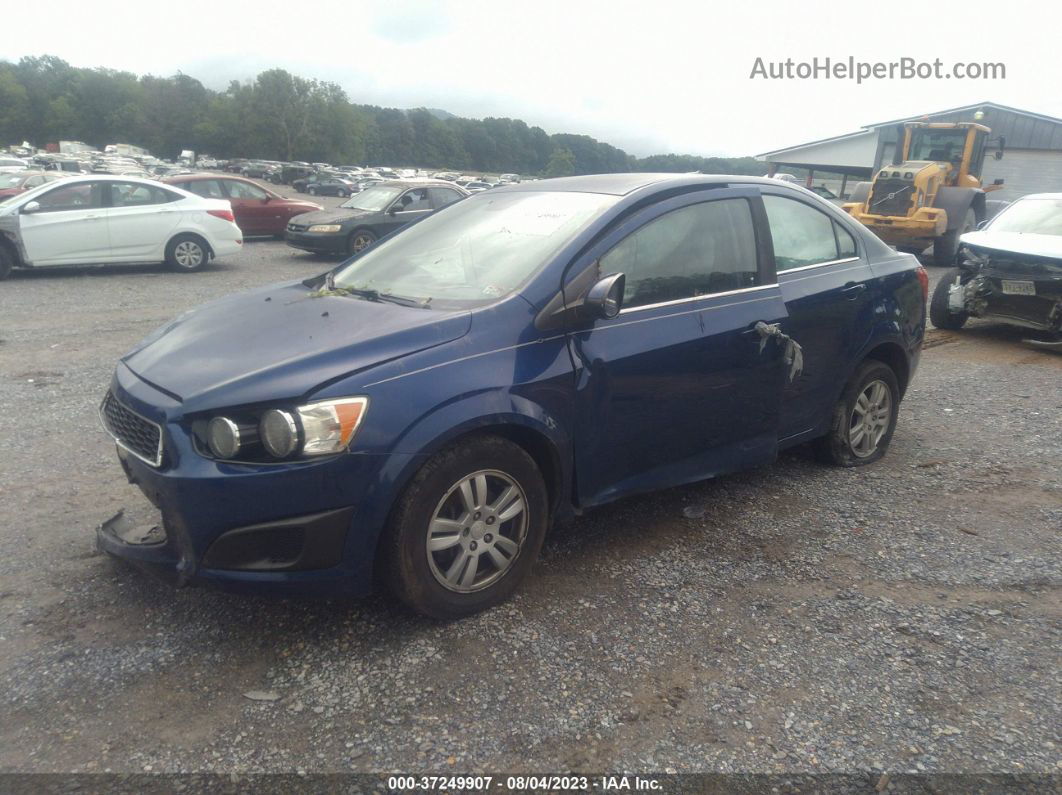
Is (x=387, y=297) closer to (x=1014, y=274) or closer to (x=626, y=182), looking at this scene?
(x=626, y=182)

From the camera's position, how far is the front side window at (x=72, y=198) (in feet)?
39.1

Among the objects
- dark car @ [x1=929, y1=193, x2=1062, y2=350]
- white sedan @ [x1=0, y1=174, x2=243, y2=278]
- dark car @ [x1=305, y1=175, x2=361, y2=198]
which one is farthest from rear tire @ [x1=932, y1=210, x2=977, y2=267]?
dark car @ [x1=305, y1=175, x2=361, y2=198]

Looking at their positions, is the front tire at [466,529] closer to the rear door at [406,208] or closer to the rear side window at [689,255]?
the rear side window at [689,255]

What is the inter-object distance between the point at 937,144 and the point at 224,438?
63.7 ft

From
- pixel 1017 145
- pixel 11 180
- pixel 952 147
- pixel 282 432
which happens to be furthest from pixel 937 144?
pixel 11 180

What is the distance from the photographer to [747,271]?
163 inches

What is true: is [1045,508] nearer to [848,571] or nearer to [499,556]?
[848,571]

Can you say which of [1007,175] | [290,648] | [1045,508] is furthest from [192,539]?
[1007,175]

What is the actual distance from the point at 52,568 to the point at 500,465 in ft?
6.90

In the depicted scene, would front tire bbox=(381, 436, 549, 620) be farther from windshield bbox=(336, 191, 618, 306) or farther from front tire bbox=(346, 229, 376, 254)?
front tire bbox=(346, 229, 376, 254)

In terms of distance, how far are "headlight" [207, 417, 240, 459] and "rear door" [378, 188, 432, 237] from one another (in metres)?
12.9

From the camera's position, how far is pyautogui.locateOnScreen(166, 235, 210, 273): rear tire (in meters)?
13.1

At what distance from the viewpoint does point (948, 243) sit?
55.3 ft

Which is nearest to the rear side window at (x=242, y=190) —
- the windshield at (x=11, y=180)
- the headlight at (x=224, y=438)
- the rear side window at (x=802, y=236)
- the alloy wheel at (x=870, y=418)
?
the windshield at (x=11, y=180)
